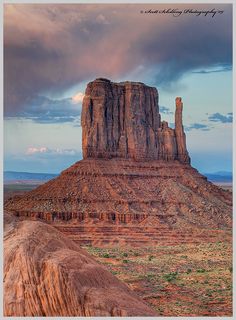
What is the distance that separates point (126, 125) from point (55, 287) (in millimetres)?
77688

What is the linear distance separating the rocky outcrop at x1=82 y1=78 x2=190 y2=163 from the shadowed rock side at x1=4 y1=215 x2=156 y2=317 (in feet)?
236

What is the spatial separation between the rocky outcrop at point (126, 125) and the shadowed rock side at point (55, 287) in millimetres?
72048

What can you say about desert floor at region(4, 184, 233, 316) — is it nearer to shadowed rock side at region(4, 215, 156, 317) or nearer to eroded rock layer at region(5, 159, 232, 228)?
eroded rock layer at region(5, 159, 232, 228)

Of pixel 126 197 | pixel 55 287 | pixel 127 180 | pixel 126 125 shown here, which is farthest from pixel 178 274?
pixel 126 125

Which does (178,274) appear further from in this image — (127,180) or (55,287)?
(127,180)

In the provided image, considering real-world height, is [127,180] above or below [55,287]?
above

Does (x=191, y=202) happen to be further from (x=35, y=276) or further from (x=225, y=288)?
(x=35, y=276)

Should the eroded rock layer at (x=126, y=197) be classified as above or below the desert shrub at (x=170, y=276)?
above

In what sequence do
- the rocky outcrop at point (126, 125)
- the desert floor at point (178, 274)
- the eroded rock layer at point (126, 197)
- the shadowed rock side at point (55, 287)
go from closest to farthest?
the shadowed rock side at point (55, 287), the desert floor at point (178, 274), the eroded rock layer at point (126, 197), the rocky outcrop at point (126, 125)

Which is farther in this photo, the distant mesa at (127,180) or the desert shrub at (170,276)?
the distant mesa at (127,180)

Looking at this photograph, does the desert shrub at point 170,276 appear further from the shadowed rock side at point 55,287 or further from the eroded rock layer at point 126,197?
the eroded rock layer at point 126,197

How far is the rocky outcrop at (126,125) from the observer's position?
94.5 metres

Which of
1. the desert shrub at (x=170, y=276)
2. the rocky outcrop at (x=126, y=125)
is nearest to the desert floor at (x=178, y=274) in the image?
the desert shrub at (x=170, y=276)

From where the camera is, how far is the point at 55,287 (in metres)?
20.1
